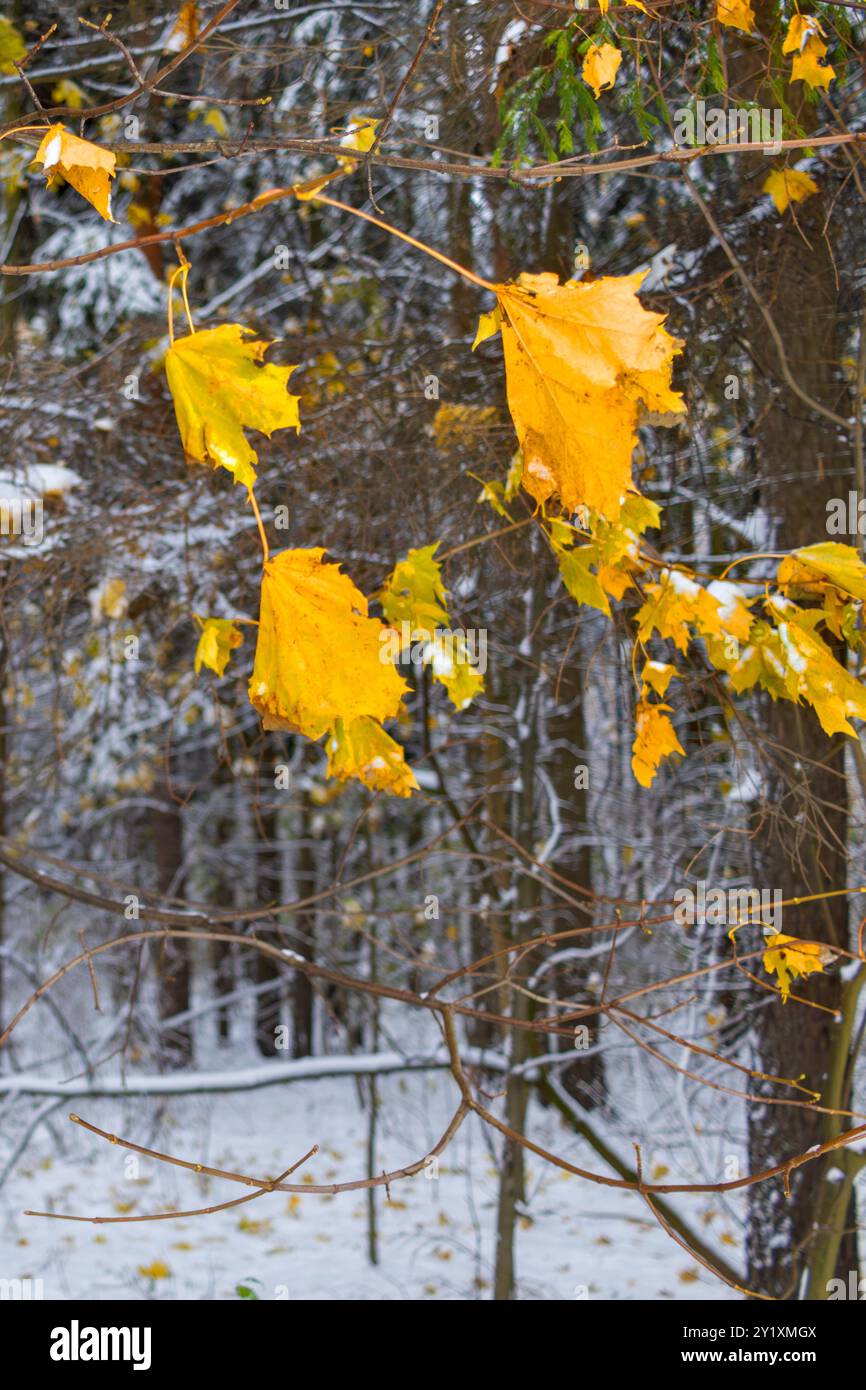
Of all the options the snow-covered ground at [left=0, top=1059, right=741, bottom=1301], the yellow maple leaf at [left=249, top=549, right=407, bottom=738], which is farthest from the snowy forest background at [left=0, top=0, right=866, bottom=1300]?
the yellow maple leaf at [left=249, top=549, right=407, bottom=738]

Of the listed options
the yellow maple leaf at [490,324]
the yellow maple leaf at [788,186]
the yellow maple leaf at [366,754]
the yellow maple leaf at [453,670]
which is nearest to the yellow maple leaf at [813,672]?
the yellow maple leaf at [453,670]

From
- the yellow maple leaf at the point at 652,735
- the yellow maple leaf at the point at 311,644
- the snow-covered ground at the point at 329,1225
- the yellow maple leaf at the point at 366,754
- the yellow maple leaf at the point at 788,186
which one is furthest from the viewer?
the snow-covered ground at the point at 329,1225

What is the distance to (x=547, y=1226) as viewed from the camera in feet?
19.3

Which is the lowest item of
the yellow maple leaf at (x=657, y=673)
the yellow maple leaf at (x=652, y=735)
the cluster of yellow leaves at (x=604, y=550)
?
the yellow maple leaf at (x=652, y=735)

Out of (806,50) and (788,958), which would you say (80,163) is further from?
(788,958)

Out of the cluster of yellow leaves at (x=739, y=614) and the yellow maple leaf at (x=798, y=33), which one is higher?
the yellow maple leaf at (x=798, y=33)

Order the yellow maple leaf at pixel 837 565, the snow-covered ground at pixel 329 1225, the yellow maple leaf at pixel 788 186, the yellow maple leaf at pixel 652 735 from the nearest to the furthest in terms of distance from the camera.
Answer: the yellow maple leaf at pixel 837 565 < the yellow maple leaf at pixel 652 735 < the yellow maple leaf at pixel 788 186 < the snow-covered ground at pixel 329 1225

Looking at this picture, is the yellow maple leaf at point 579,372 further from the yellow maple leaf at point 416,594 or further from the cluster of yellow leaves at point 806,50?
the cluster of yellow leaves at point 806,50

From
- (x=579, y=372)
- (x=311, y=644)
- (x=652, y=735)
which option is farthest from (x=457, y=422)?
(x=579, y=372)

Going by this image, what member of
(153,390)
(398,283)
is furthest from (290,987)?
(153,390)

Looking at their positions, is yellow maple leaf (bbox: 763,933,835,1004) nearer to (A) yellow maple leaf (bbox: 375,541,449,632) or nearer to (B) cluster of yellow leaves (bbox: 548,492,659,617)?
(B) cluster of yellow leaves (bbox: 548,492,659,617)

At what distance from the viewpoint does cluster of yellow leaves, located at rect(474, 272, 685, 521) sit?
137 centimetres

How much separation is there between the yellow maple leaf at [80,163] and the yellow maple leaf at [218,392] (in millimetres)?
189

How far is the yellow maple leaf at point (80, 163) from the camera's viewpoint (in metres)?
1.30
